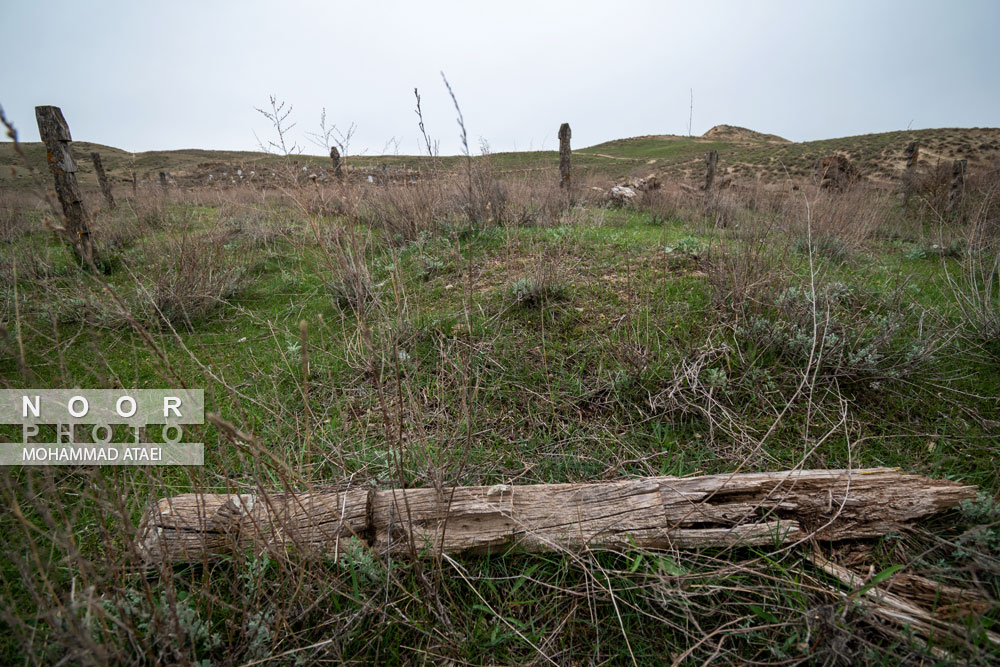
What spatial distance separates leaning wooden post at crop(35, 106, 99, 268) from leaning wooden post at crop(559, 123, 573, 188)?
7672 mm

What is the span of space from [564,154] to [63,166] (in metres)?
8.23

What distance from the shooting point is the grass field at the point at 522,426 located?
1.32 m

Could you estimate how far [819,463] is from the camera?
2.08 meters

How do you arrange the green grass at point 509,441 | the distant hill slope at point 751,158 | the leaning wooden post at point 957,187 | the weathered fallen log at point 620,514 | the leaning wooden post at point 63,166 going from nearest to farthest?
1. the green grass at point 509,441
2. the weathered fallen log at point 620,514
3. the leaning wooden post at point 63,166
4. the leaning wooden post at point 957,187
5. the distant hill slope at point 751,158

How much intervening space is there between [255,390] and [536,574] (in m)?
2.34

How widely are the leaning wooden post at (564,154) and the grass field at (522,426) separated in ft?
14.7

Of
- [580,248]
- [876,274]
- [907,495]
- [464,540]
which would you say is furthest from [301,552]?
[876,274]

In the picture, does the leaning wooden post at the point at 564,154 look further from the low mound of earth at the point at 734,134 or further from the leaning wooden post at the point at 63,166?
the low mound of earth at the point at 734,134

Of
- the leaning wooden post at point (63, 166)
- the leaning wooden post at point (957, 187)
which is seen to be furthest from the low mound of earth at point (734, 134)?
the leaning wooden post at point (63, 166)

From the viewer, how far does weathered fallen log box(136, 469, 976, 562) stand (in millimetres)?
1608

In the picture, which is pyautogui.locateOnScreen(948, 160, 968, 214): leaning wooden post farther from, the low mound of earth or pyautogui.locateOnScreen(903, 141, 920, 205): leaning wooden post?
the low mound of earth

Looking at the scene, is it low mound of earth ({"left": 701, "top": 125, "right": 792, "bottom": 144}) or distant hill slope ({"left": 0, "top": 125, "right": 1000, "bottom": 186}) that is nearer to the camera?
distant hill slope ({"left": 0, "top": 125, "right": 1000, "bottom": 186})

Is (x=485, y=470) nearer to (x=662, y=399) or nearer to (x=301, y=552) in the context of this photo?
(x=301, y=552)

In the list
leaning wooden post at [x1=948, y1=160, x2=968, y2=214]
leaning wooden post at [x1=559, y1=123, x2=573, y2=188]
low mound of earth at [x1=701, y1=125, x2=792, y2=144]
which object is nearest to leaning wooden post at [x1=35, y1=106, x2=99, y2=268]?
leaning wooden post at [x1=559, y1=123, x2=573, y2=188]
